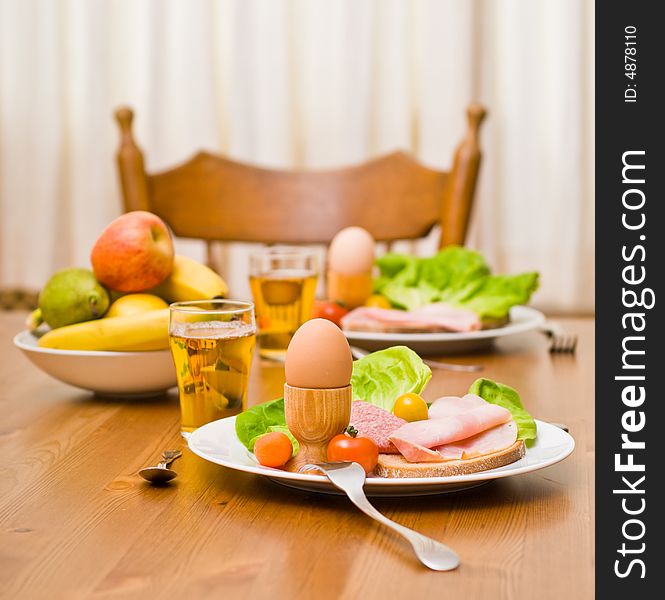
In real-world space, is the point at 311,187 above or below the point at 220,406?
above

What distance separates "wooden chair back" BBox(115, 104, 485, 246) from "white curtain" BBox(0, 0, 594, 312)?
0.96m

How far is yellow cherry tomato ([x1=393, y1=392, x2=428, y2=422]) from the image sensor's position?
0.87 metres

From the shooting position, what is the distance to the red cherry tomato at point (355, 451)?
756 millimetres

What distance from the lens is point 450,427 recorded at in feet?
2.59

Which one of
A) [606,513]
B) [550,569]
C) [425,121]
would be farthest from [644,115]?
[425,121]

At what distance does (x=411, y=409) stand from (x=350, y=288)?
776 mm

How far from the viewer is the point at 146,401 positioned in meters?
1.19

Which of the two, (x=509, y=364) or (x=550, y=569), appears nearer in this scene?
(x=550, y=569)

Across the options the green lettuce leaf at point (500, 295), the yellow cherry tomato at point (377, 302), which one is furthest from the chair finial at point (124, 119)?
the green lettuce leaf at point (500, 295)

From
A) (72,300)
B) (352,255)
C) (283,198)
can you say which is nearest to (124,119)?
(283,198)

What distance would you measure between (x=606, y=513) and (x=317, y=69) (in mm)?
2740

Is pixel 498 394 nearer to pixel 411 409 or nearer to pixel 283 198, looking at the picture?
pixel 411 409

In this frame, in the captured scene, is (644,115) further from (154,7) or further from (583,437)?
(154,7)

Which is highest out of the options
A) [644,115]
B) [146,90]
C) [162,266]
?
[146,90]
